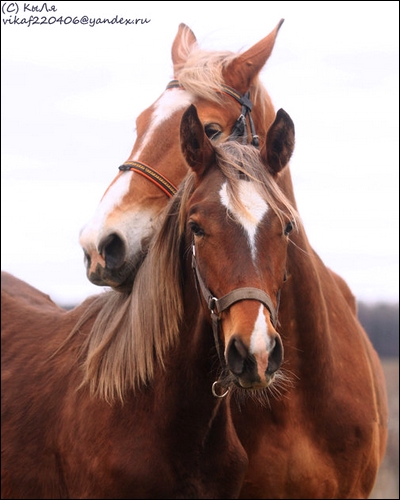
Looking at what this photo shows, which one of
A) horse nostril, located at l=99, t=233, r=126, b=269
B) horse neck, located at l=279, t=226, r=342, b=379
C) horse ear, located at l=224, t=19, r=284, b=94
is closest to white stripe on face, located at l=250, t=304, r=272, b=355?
horse nostril, located at l=99, t=233, r=126, b=269

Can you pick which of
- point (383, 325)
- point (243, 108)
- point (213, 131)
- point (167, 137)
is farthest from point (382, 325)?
point (167, 137)

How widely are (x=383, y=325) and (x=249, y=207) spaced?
844 cm

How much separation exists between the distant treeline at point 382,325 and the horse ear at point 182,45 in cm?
573

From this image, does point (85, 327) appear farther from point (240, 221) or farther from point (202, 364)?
point (240, 221)

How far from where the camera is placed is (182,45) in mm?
5707

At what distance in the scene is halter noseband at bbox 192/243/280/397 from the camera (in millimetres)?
3520

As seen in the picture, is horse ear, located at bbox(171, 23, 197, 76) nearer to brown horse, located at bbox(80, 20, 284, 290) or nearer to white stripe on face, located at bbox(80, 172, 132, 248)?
brown horse, located at bbox(80, 20, 284, 290)

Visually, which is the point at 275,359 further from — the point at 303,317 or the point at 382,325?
the point at 382,325

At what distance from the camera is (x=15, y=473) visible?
14.2 feet

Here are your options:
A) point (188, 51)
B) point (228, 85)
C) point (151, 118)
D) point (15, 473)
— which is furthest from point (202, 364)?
point (188, 51)

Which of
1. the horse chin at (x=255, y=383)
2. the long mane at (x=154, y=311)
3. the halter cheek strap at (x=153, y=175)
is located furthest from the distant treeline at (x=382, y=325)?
the horse chin at (x=255, y=383)

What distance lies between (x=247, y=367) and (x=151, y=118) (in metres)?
2.00

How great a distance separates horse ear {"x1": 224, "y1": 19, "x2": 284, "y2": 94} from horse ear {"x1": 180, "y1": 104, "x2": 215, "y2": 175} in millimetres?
1334

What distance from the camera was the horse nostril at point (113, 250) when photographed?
4328 mm
